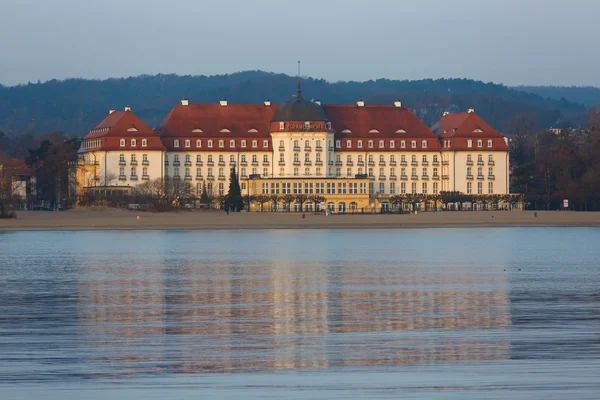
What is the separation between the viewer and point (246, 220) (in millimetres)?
107625

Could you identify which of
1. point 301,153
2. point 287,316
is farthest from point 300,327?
point 301,153

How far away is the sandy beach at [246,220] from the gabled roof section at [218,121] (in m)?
25.0

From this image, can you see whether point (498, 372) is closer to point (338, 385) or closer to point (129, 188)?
point (338, 385)

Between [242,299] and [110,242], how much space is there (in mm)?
39400

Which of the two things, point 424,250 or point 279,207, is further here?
point 279,207

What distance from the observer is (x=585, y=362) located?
21.0 m

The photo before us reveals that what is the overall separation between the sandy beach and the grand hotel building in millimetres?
20891

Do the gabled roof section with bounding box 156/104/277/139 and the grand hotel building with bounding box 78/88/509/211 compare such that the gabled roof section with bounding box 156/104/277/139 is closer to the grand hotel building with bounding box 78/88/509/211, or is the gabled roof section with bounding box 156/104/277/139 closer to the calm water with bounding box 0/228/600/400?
the grand hotel building with bounding box 78/88/509/211

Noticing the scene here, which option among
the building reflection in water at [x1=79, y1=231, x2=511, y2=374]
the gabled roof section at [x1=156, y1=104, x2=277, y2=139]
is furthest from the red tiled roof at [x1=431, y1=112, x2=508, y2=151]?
Answer: the building reflection in water at [x1=79, y1=231, x2=511, y2=374]

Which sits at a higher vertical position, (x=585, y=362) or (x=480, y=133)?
(x=480, y=133)

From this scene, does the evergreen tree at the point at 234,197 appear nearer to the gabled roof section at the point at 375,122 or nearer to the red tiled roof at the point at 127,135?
the red tiled roof at the point at 127,135

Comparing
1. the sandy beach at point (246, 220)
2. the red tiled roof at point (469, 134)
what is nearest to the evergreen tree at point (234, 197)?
the sandy beach at point (246, 220)

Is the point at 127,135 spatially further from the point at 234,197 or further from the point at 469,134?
the point at 469,134

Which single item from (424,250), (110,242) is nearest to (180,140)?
(110,242)
